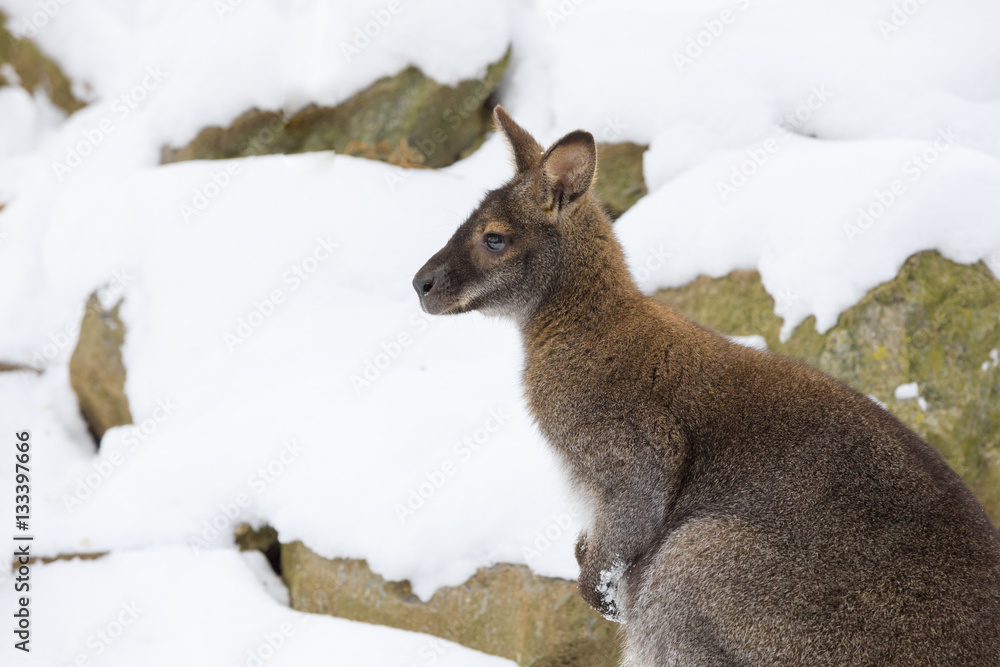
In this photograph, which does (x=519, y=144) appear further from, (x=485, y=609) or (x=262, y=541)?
(x=262, y=541)

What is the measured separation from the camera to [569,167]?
4094mm

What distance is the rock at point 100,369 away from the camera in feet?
24.9

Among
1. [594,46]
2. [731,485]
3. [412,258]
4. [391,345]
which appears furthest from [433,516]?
[594,46]

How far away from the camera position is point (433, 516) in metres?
5.41

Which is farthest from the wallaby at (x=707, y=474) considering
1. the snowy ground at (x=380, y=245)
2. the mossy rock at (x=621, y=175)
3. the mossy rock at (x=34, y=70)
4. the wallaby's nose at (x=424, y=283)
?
the mossy rock at (x=34, y=70)

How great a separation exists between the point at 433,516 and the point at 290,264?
3.05m

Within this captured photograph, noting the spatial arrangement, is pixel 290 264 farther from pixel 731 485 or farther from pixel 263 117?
pixel 731 485

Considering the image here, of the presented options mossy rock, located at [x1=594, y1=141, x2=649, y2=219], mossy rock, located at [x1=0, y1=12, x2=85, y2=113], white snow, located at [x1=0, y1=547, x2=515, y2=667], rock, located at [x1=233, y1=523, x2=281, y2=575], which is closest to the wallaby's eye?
white snow, located at [x1=0, y1=547, x2=515, y2=667]

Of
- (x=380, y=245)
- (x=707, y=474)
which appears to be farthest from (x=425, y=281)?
(x=380, y=245)

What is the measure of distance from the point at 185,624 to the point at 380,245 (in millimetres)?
3411

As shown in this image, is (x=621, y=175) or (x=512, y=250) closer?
→ (x=512, y=250)

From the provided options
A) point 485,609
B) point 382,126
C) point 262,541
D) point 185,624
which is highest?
point 382,126

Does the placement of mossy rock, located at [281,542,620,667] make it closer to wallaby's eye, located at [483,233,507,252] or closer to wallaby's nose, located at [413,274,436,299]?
wallaby's nose, located at [413,274,436,299]

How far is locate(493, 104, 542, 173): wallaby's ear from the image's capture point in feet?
14.6
